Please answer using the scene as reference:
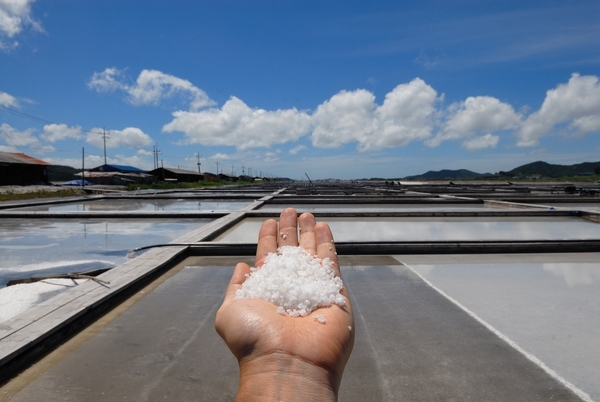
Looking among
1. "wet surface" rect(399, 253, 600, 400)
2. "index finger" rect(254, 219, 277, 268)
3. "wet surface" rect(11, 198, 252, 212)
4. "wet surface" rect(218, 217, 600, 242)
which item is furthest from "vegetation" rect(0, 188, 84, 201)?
"wet surface" rect(399, 253, 600, 400)

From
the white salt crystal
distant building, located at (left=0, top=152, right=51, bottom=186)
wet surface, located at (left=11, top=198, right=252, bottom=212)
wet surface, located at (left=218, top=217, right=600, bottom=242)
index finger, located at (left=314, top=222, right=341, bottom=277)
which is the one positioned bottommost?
wet surface, located at (left=218, top=217, right=600, bottom=242)

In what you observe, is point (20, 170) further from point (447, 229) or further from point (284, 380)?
point (284, 380)

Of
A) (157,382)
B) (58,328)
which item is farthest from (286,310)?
(58,328)

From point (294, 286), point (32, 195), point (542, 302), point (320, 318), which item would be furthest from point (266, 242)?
point (32, 195)

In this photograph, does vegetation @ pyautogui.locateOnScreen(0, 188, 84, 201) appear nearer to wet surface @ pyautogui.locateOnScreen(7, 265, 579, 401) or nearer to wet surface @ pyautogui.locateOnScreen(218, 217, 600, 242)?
wet surface @ pyautogui.locateOnScreen(218, 217, 600, 242)

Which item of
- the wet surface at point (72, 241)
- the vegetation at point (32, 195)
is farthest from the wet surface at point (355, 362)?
the vegetation at point (32, 195)

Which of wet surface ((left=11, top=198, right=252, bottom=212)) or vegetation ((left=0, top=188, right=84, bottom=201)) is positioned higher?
vegetation ((left=0, top=188, right=84, bottom=201))
